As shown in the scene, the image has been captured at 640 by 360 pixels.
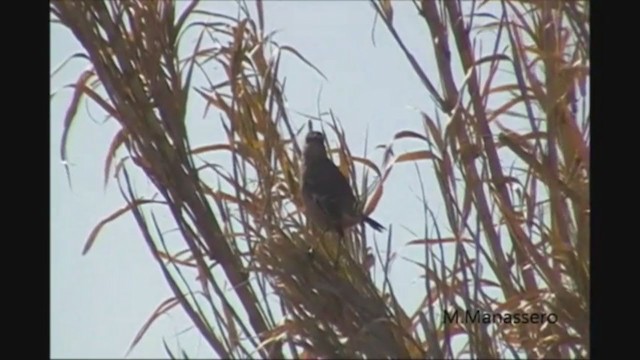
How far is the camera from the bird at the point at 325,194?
1.86 m

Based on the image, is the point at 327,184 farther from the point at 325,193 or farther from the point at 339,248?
the point at 339,248

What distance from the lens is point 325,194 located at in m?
1.94

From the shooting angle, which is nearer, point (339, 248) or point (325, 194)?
point (339, 248)

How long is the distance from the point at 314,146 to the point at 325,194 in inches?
2.8

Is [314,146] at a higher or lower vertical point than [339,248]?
higher

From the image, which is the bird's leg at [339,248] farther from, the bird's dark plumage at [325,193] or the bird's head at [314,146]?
the bird's head at [314,146]

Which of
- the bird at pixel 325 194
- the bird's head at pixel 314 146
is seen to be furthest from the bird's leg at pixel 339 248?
the bird's head at pixel 314 146

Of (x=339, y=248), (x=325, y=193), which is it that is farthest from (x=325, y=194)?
(x=339, y=248)

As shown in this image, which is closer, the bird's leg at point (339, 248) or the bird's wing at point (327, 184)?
the bird's leg at point (339, 248)

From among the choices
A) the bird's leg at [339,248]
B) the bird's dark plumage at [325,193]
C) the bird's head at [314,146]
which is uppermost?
the bird's head at [314,146]

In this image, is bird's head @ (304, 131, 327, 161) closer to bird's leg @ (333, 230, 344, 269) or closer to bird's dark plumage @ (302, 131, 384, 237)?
bird's dark plumage @ (302, 131, 384, 237)

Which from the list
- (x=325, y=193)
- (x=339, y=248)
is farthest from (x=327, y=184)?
(x=339, y=248)
